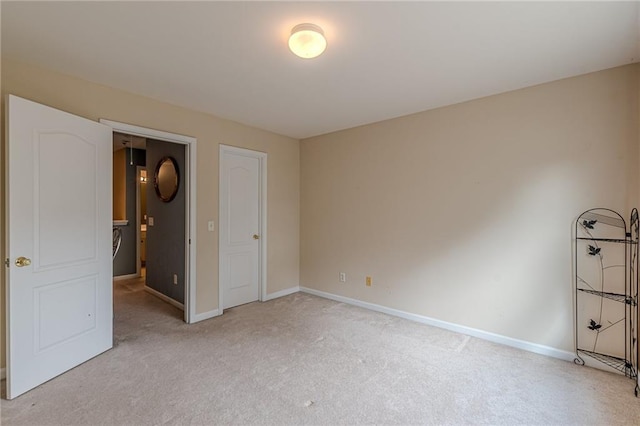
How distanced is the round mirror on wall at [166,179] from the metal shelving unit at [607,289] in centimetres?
433

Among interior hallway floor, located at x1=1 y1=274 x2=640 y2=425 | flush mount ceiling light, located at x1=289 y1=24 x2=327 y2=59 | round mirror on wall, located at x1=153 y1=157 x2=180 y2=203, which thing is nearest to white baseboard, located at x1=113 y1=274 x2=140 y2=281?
round mirror on wall, located at x1=153 y1=157 x2=180 y2=203

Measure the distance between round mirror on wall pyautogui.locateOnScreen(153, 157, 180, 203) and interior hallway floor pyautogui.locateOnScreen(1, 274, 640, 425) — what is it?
168 centimetres

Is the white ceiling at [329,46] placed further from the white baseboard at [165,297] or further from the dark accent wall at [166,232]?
the white baseboard at [165,297]

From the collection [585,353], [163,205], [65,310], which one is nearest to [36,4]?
[65,310]

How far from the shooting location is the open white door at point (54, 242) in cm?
205

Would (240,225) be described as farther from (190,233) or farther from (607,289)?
(607,289)

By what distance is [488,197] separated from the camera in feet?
9.69

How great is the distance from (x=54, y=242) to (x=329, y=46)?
250 centimetres

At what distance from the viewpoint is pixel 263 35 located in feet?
6.40

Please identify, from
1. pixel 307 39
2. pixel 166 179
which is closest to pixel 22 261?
pixel 166 179

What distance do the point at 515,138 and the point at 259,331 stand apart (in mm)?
3154

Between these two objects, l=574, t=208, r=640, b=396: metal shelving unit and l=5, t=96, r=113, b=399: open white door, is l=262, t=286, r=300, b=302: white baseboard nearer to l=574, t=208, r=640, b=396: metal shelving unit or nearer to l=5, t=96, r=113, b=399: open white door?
l=5, t=96, r=113, b=399: open white door

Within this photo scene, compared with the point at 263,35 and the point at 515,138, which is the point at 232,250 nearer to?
the point at 263,35

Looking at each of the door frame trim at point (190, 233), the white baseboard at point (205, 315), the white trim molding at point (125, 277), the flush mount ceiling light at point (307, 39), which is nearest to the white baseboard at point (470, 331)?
the white baseboard at point (205, 315)
